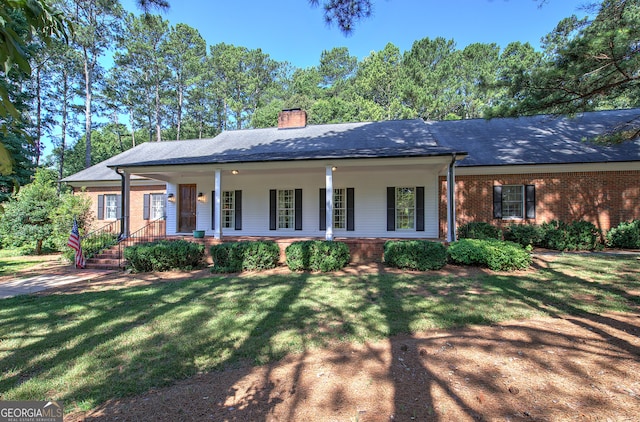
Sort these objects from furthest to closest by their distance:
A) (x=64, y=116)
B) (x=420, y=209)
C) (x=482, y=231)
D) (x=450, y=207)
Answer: (x=64, y=116), (x=420, y=209), (x=482, y=231), (x=450, y=207)

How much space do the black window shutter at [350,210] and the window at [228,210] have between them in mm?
4841

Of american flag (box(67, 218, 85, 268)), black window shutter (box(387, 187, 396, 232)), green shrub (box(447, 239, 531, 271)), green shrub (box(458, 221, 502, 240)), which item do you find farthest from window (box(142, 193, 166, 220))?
green shrub (box(458, 221, 502, 240))

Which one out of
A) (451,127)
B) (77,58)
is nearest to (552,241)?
(451,127)

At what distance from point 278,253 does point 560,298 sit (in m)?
6.57

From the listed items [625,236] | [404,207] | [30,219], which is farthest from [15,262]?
[625,236]

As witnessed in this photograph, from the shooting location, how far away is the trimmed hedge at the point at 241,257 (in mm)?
8656

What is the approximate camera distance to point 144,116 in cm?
3394

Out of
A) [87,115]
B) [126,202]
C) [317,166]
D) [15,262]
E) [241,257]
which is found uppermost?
[87,115]

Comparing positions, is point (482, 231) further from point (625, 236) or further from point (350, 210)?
point (350, 210)

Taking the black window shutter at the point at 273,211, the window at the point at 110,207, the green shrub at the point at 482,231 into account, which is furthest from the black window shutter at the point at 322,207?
the window at the point at 110,207

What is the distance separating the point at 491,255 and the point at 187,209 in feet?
39.0

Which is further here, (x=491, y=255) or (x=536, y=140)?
(x=536, y=140)

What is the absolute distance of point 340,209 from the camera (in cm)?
1219

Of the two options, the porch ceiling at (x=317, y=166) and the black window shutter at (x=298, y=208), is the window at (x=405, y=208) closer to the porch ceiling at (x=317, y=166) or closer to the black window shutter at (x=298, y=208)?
the porch ceiling at (x=317, y=166)
